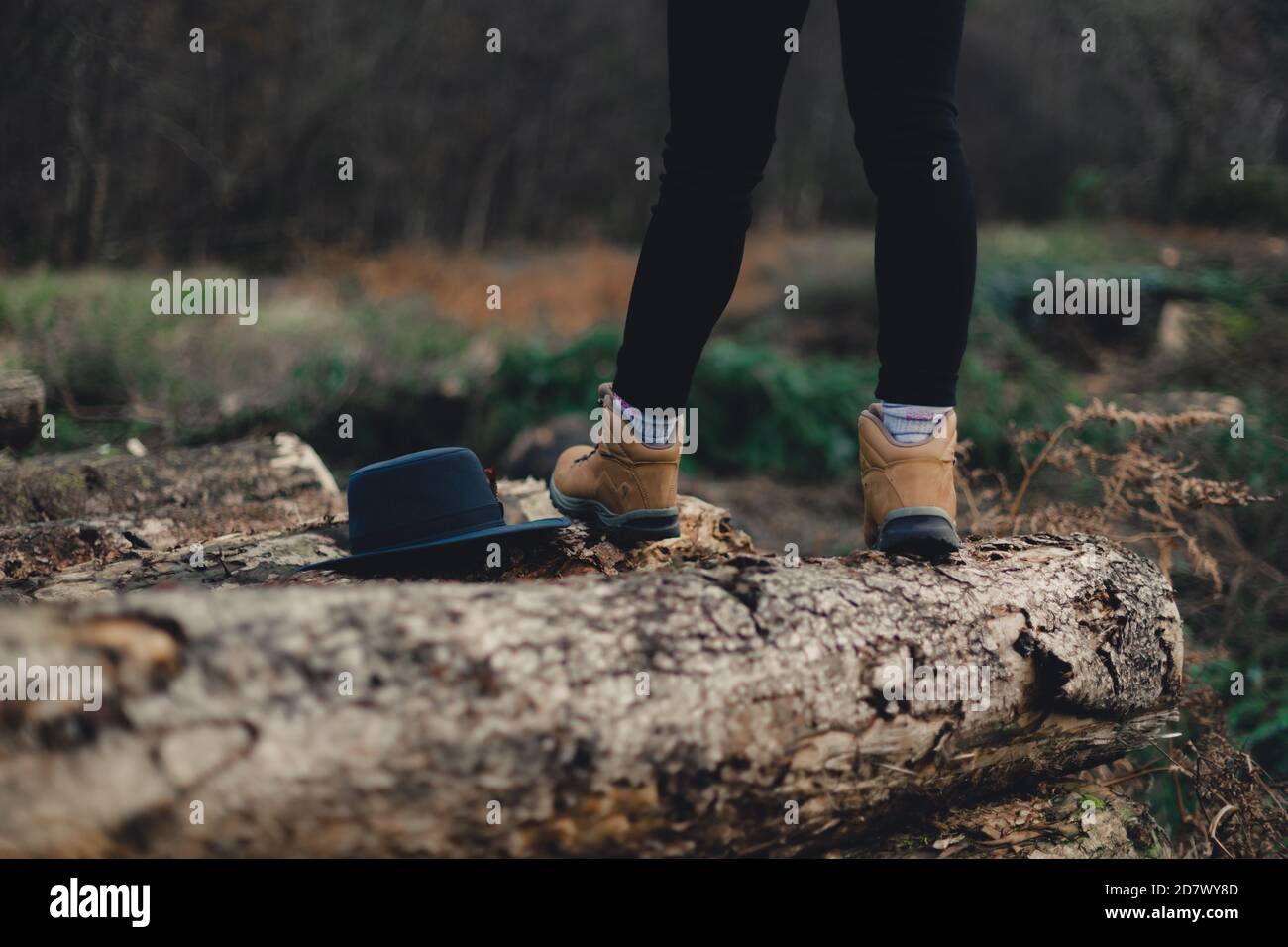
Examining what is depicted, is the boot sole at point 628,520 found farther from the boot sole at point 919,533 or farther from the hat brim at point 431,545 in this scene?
the boot sole at point 919,533

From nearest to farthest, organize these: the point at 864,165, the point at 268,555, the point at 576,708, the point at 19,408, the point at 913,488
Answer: the point at 576,708 → the point at 864,165 → the point at 913,488 → the point at 268,555 → the point at 19,408

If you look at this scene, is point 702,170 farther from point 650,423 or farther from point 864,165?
point 650,423

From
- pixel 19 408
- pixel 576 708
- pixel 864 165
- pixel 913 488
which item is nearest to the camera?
pixel 576 708

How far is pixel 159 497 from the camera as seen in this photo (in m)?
3.15

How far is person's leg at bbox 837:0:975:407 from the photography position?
1.88m

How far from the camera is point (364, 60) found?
978cm

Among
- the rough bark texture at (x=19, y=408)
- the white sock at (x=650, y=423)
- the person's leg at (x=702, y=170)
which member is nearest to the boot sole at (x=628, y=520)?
the white sock at (x=650, y=423)

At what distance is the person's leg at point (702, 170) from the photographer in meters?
1.92

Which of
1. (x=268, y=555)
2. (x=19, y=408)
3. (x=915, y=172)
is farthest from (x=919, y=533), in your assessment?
(x=19, y=408)

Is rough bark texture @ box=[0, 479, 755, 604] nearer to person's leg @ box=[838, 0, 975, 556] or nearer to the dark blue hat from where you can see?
the dark blue hat

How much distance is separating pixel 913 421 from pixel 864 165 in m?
0.48

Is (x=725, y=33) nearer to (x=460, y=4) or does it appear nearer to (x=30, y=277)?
(x=30, y=277)
